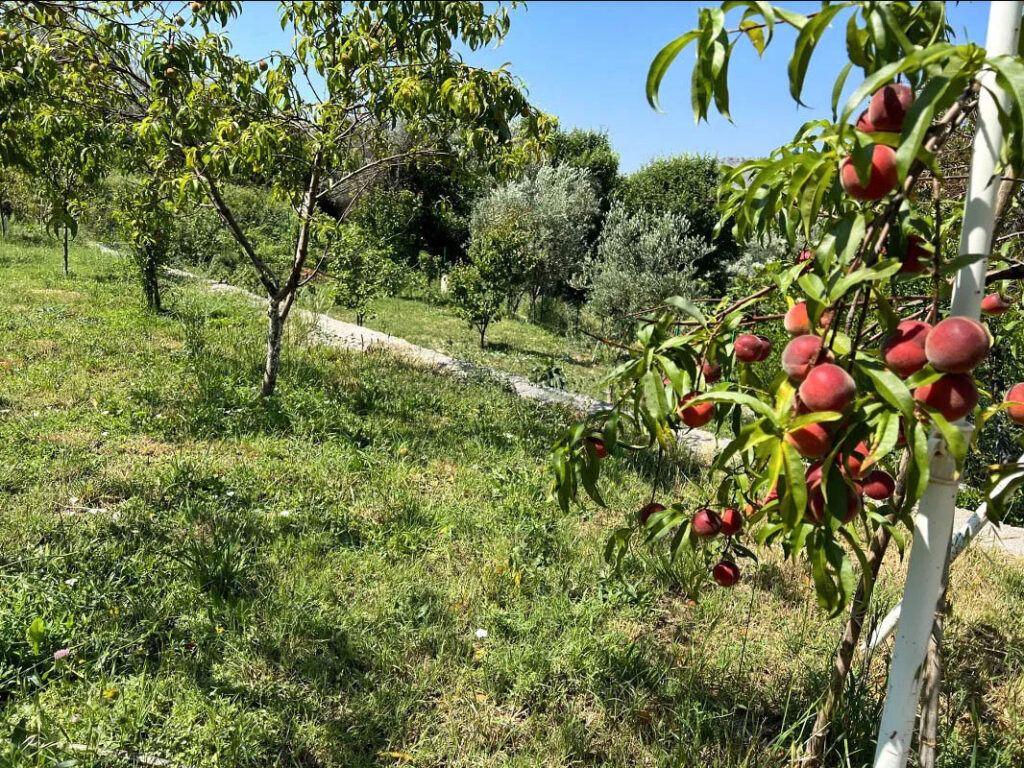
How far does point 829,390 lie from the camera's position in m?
0.78

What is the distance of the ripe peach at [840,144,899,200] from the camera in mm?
810

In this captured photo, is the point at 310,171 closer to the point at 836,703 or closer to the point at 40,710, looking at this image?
the point at 40,710

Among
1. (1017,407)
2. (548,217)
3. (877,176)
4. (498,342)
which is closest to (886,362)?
(877,176)

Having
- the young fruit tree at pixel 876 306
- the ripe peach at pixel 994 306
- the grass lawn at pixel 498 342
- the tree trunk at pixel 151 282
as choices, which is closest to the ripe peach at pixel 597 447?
the young fruit tree at pixel 876 306

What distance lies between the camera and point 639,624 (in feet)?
8.67

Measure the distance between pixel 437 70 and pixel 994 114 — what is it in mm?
3746

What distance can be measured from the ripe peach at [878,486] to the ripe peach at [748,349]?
0.30m

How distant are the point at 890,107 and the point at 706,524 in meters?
0.89

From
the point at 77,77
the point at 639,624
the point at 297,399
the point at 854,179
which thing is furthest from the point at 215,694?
the point at 77,77

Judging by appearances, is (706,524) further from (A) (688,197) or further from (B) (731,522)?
(A) (688,197)

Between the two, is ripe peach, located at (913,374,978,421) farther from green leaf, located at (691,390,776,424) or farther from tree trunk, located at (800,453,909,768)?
tree trunk, located at (800,453,909,768)

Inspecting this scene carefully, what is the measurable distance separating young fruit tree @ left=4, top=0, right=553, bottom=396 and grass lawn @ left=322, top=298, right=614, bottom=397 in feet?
12.6

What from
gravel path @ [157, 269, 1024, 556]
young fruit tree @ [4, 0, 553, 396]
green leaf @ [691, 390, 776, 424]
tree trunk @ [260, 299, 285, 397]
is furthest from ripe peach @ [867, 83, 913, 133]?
tree trunk @ [260, 299, 285, 397]

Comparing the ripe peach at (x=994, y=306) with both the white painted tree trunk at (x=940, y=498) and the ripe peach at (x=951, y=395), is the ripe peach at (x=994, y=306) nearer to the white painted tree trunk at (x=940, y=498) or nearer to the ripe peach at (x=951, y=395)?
the white painted tree trunk at (x=940, y=498)
